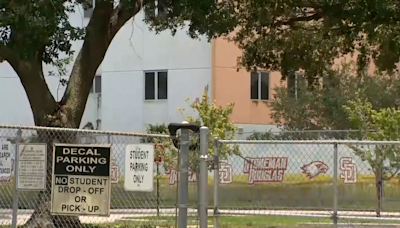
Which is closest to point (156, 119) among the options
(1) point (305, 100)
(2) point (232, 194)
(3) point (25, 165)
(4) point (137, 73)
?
(4) point (137, 73)

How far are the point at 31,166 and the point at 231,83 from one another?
79.0ft

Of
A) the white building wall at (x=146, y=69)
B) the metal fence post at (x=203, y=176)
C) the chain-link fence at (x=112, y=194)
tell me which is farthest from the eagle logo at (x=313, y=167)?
the white building wall at (x=146, y=69)

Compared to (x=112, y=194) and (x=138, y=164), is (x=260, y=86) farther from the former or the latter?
(x=138, y=164)

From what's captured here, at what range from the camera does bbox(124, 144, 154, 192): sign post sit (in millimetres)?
8531

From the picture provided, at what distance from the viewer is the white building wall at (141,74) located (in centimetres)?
3269

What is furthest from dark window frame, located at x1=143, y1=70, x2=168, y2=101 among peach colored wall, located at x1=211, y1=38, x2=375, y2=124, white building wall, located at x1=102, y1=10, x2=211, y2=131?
peach colored wall, located at x1=211, y1=38, x2=375, y2=124

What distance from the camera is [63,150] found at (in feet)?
28.7

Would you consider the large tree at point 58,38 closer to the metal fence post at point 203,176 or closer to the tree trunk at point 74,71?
the tree trunk at point 74,71

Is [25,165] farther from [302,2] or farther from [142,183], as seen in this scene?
[302,2]

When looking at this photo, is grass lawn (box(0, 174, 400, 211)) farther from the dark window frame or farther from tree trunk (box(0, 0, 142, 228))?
the dark window frame

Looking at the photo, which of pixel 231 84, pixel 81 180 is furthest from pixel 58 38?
pixel 231 84

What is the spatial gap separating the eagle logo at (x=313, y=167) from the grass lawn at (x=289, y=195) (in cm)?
14

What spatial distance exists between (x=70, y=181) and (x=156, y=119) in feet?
82.1

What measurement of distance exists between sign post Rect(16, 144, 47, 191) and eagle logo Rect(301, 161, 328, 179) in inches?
165
